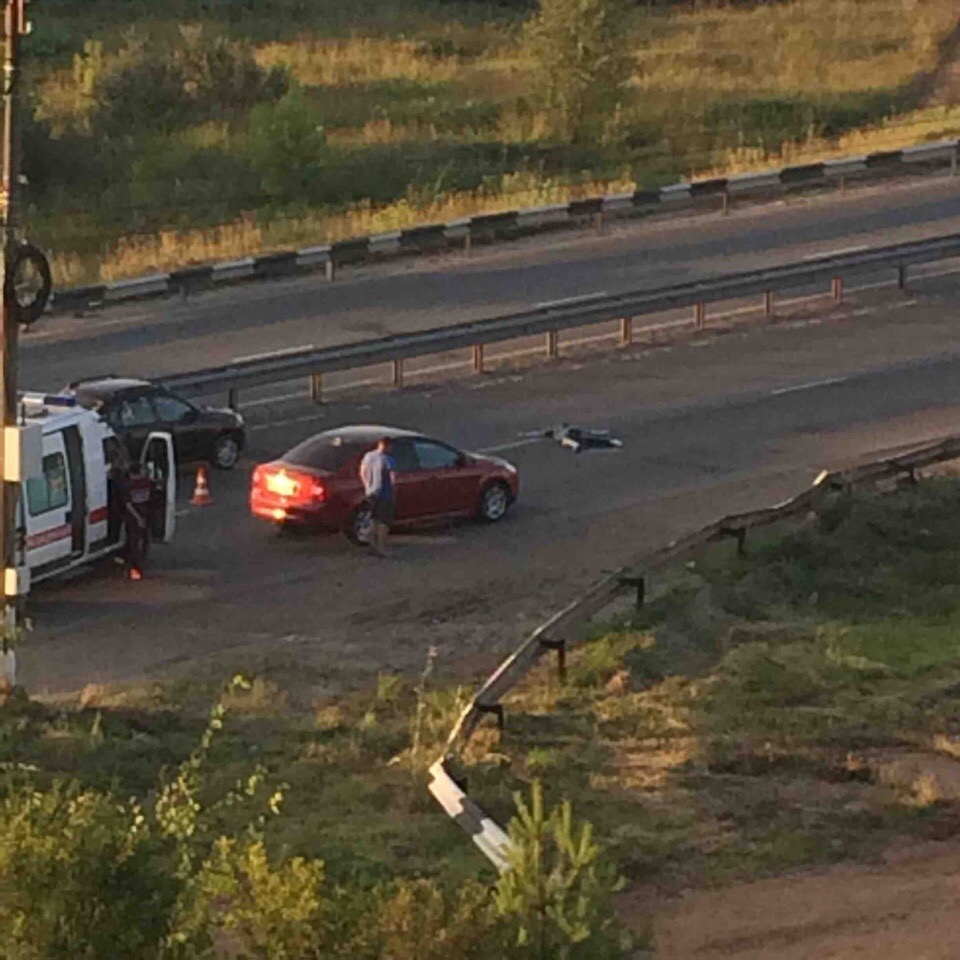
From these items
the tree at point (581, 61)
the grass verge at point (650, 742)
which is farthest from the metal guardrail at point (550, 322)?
the tree at point (581, 61)

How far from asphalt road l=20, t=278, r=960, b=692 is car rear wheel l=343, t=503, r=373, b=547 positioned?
236mm

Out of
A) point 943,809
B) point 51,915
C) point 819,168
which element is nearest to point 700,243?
point 819,168

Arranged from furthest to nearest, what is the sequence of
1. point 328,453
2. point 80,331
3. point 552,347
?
point 80,331
point 552,347
point 328,453

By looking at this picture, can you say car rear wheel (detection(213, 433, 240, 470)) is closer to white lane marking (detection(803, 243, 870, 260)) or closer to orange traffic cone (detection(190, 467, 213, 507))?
orange traffic cone (detection(190, 467, 213, 507))

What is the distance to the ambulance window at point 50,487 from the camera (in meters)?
20.5

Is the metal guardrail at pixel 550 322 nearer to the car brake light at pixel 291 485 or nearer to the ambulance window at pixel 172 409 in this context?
the ambulance window at pixel 172 409

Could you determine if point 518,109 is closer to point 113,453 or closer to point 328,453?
point 328,453

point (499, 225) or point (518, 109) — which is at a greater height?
point (499, 225)

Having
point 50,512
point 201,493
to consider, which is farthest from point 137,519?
point 201,493

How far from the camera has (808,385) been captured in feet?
97.7

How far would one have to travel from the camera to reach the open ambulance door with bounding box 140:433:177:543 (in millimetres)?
22125

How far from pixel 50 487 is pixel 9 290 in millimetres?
5218

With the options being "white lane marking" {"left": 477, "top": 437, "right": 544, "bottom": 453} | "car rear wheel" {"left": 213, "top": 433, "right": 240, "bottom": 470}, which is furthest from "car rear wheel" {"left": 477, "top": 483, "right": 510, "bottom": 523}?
"car rear wheel" {"left": 213, "top": 433, "right": 240, "bottom": 470}

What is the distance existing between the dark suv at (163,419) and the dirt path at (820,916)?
13205 mm
